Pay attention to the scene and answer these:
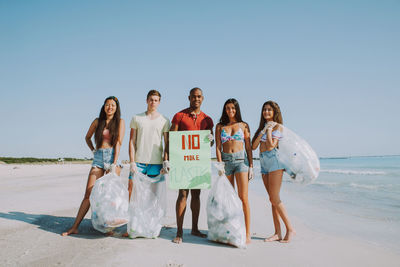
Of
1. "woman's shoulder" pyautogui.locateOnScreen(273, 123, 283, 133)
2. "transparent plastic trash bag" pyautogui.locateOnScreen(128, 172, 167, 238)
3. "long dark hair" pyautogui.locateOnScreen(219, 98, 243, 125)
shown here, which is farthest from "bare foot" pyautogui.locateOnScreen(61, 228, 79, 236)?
"woman's shoulder" pyautogui.locateOnScreen(273, 123, 283, 133)

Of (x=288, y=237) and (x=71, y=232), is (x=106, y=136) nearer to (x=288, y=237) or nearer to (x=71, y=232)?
(x=71, y=232)

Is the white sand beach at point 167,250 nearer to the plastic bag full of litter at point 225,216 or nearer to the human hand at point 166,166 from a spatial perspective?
the plastic bag full of litter at point 225,216

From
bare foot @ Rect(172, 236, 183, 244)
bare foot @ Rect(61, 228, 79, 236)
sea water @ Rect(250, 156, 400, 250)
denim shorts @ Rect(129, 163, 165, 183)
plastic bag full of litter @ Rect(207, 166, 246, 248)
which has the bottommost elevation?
sea water @ Rect(250, 156, 400, 250)

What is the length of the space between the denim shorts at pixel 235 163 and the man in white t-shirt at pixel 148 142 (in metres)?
0.84

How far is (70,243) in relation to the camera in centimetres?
314

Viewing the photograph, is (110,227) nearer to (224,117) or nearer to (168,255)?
(168,255)

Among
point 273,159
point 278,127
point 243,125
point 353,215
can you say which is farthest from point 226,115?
point 353,215

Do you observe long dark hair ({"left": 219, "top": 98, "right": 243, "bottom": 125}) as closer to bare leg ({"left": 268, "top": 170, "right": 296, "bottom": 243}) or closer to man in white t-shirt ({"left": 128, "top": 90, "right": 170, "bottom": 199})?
man in white t-shirt ({"left": 128, "top": 90, "right": 170, "bottom": 199})

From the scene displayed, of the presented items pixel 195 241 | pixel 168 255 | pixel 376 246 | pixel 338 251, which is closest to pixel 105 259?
pixel 168 255

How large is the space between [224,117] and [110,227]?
2.11m

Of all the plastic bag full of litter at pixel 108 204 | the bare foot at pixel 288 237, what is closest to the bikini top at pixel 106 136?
the plastic bag full of litter at pixel 108 204

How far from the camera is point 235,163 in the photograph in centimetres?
336

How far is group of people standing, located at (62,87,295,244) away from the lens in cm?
338

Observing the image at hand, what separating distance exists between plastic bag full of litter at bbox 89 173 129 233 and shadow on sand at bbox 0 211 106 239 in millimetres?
274
